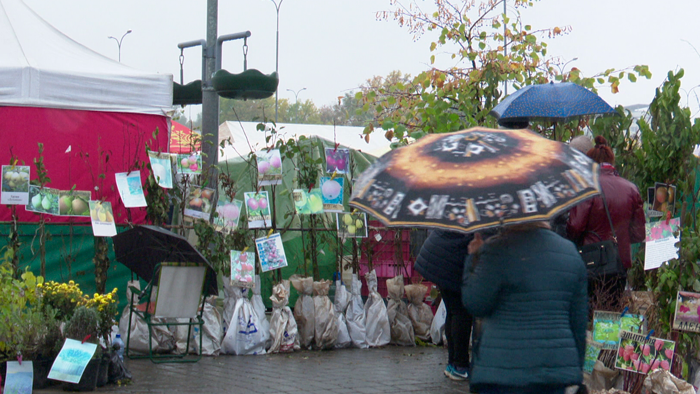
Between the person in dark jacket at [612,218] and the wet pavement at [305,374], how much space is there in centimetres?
154

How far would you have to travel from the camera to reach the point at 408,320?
952 centimetres

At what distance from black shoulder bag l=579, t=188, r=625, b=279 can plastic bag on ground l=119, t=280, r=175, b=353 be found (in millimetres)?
4559

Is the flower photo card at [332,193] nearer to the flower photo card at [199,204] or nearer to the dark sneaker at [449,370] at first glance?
the flower photo card at [199,204]

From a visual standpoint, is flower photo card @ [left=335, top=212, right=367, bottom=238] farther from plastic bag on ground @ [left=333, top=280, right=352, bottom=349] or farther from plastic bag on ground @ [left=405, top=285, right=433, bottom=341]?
plastic bag on ground @ [left=405, top=285, right=433, bottom=341]

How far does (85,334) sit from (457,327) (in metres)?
3.02

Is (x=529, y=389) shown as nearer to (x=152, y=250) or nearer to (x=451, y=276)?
(x=451, y=276)

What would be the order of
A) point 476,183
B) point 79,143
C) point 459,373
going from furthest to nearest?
point 79,143
point 459,373
point 476,183

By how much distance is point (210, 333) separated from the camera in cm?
878

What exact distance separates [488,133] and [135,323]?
5759 mm

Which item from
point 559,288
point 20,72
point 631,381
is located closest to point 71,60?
point 20,72

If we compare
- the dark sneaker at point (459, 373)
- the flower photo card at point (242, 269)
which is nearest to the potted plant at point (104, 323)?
the flower photo card at point (242, 269)

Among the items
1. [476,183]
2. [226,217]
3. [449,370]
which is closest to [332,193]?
[226,217]

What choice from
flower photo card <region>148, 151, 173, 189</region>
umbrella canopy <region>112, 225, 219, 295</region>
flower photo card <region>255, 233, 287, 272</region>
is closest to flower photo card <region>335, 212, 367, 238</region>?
flower photo card <region>255, 233, 287, 272</region>

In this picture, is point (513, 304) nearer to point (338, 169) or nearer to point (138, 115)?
point (338, 169)
